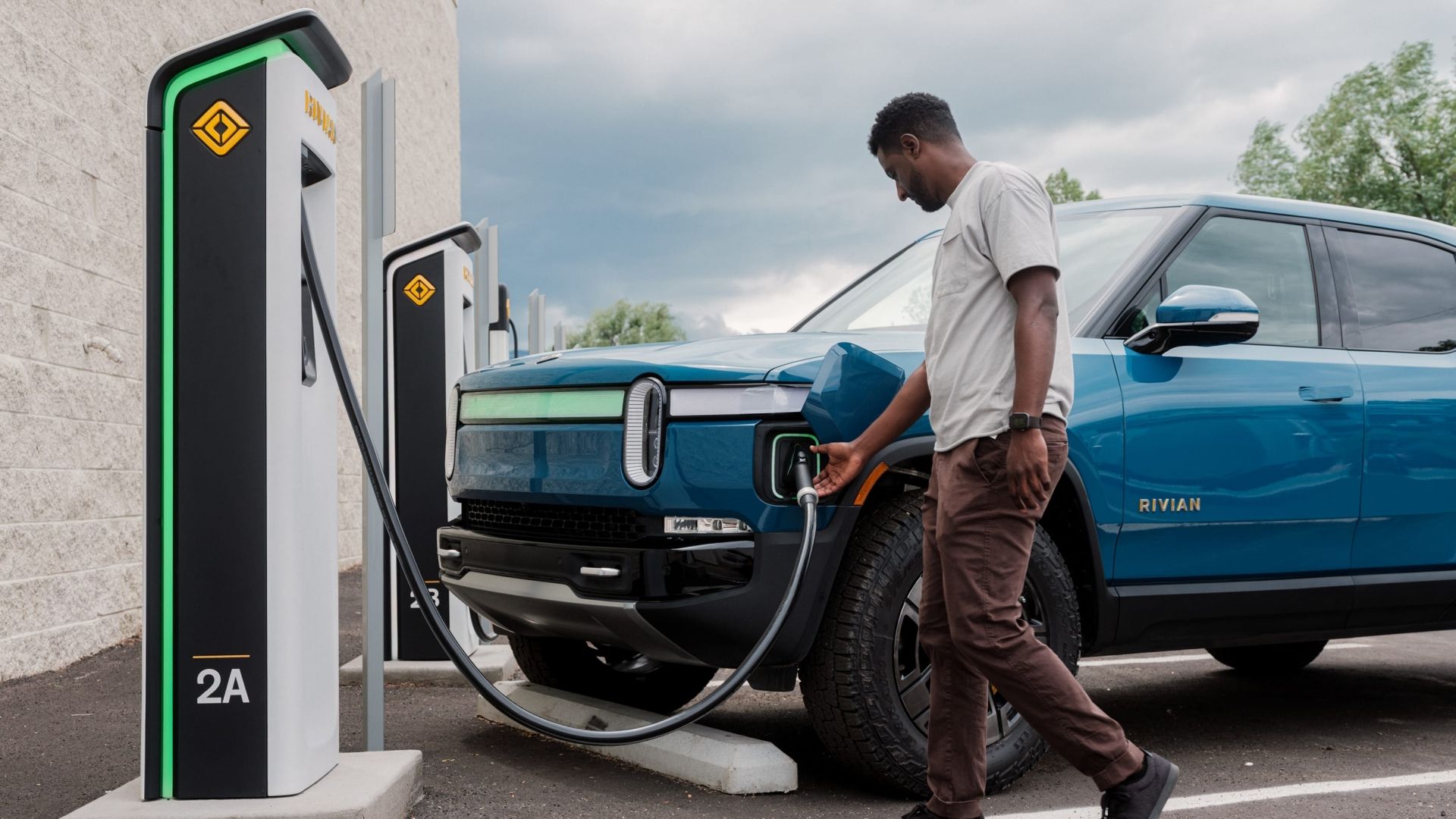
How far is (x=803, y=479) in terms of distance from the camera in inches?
133

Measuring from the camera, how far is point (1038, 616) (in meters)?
3.80

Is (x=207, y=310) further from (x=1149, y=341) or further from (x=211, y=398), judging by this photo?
(x=1149, y=341)

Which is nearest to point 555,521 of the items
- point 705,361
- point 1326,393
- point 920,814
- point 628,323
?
point 705,361

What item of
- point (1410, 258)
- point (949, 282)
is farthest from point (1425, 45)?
point (949, 282)

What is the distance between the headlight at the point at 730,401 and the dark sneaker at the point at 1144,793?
1.24 meters

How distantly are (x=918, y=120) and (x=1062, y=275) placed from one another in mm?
1340

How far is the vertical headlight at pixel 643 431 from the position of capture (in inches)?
135

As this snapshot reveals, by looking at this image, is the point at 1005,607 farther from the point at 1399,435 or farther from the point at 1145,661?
the point at 1145,661

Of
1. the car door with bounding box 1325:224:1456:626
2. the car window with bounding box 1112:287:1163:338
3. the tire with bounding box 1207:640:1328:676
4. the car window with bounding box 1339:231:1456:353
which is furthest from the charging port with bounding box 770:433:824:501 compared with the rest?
the tire with bounding box 1207:640:1328:676

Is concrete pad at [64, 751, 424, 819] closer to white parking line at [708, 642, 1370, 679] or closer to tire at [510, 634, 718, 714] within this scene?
tire at [510, 634, 718, 714]

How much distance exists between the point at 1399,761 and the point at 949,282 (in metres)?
2.79

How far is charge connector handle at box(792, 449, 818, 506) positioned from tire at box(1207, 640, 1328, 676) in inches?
168

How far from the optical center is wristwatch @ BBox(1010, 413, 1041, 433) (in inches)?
116

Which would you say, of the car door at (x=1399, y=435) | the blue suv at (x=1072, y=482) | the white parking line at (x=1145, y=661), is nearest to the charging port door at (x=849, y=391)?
the blue suv at (x=1072, y=482)
